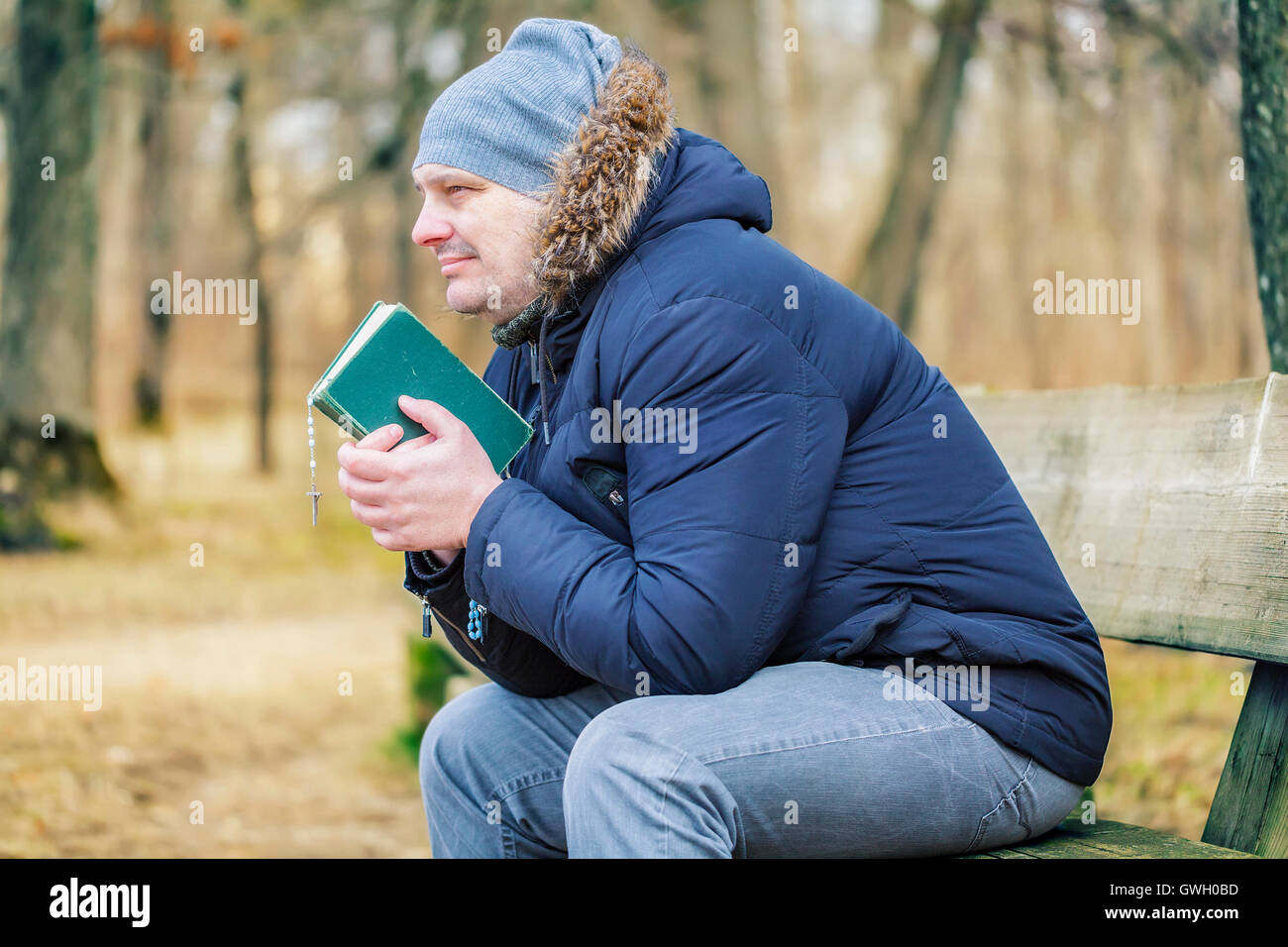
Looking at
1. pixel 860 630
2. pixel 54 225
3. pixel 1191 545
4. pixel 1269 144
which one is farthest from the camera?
pixel 54 225

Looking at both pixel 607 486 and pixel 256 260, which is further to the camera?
pixel 256 260

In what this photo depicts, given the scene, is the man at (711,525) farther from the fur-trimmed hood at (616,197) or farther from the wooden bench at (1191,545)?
the wooden bench at (1191,545)

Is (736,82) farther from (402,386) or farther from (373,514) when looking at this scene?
(373,514)

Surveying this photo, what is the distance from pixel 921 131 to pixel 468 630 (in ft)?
21.6

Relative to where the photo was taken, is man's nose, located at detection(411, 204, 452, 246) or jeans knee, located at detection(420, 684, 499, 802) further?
jeans knee, located at detection(420, 684, 499, 802)

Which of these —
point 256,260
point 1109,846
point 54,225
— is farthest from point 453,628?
point 256,260

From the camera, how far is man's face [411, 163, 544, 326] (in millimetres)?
2133

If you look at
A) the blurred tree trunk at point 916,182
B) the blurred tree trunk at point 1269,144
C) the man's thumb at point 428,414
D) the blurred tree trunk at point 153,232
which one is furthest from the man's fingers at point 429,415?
the blurred tree trunk at point 153,232

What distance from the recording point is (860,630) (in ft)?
6.15

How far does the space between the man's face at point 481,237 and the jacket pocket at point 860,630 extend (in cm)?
73

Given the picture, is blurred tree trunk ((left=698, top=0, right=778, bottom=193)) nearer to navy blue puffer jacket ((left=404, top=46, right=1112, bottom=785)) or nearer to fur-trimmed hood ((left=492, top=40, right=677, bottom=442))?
fur-trimmed hood ((left=492, top=40, right=677, bottom=442))

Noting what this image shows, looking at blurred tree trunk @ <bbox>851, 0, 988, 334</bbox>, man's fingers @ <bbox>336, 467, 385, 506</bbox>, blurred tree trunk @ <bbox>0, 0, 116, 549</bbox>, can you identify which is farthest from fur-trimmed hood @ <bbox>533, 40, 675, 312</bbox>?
blurred tree trunk @ <bbox>0, 0, 116, 549</bbox>

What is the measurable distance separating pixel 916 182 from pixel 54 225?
20.0ft

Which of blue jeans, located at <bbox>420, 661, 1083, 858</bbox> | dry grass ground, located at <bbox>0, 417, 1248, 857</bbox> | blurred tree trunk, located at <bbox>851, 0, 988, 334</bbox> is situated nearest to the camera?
blue jeans, located at <bbox>420, 661, 1083, 858</bbox>
